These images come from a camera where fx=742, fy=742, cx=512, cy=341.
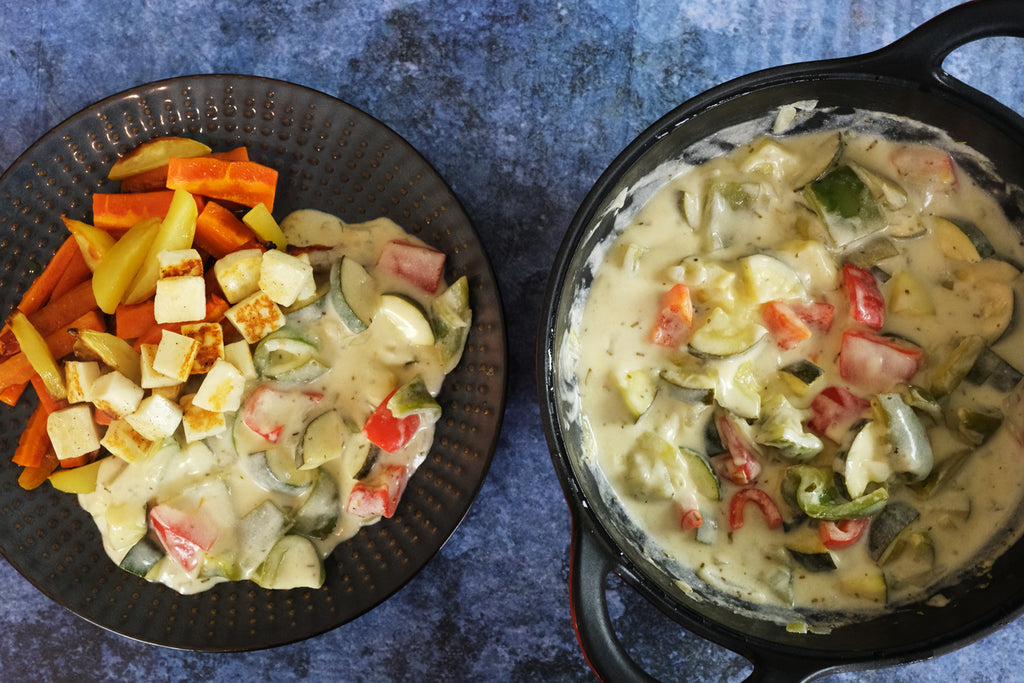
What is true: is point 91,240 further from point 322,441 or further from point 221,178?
point 322,441

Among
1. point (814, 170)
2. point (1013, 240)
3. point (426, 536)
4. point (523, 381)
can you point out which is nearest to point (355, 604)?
point (426, 536)

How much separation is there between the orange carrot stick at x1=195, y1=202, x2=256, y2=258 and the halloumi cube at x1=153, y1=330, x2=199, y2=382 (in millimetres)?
243

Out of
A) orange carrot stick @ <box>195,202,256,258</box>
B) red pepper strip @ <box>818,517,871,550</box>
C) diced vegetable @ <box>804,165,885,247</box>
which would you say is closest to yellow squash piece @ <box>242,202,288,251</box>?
orange carrot stick @ <box>195,202,256,258</box>

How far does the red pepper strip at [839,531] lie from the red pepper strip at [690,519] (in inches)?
9.9

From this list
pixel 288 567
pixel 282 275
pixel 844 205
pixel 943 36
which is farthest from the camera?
pixel 288 567

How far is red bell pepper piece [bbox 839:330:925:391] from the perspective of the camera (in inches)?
57.8

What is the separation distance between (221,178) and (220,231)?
4.7 inches

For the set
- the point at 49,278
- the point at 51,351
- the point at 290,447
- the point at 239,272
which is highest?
the point at 239,272

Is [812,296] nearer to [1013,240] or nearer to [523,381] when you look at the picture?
[1013,240]

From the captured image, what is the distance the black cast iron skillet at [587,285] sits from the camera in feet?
4.27

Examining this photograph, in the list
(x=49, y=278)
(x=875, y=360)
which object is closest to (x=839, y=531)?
(x=875, y=360)

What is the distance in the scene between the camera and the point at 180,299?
161cm

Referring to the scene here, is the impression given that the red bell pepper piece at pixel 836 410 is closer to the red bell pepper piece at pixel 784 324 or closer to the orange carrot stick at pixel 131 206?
the red bell pepper piece at pixel 784 324

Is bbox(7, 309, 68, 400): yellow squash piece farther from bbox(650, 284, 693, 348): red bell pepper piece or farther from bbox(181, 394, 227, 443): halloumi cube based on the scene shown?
bbox(650, 284, 693, 348): red bell pepper piece
